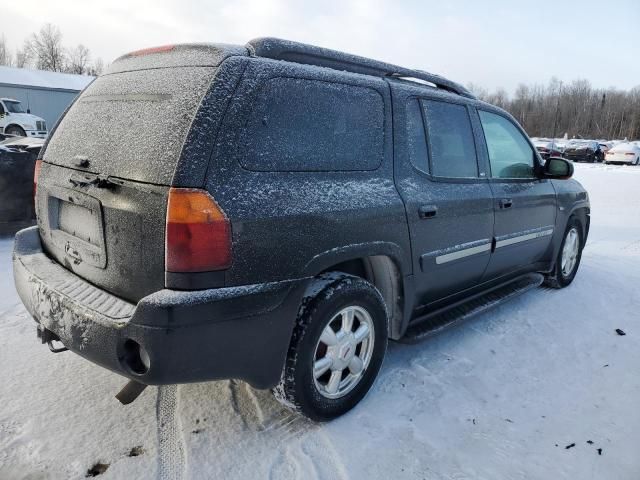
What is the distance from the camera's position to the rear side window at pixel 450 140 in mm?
3170

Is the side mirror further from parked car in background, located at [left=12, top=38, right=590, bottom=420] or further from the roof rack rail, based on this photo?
the roof rack rail

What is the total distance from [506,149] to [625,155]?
27.4 m

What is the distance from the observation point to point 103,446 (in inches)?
91.4

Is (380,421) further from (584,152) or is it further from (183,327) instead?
(584,152)

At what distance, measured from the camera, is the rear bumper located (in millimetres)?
1961

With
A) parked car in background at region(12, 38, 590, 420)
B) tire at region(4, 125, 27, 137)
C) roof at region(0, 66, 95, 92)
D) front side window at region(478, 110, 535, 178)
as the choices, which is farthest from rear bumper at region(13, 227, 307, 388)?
roof at region(0, 66, 95, 92)

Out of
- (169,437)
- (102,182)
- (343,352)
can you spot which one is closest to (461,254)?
(343,352)

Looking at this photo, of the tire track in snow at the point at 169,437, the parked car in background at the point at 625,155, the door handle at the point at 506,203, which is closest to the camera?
the tire track in snow at the point at 169,437

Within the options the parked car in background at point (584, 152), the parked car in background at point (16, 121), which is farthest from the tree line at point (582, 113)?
the parked car in background at point (16, 121)

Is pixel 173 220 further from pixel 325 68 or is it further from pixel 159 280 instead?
pixel 325 68

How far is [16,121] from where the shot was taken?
22.5 metres

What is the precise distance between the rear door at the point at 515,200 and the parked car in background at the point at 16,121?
78.8 feet

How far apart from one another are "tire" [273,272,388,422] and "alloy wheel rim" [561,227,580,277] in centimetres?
302

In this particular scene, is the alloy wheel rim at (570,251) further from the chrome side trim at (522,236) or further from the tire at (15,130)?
the tire at (15,130)
